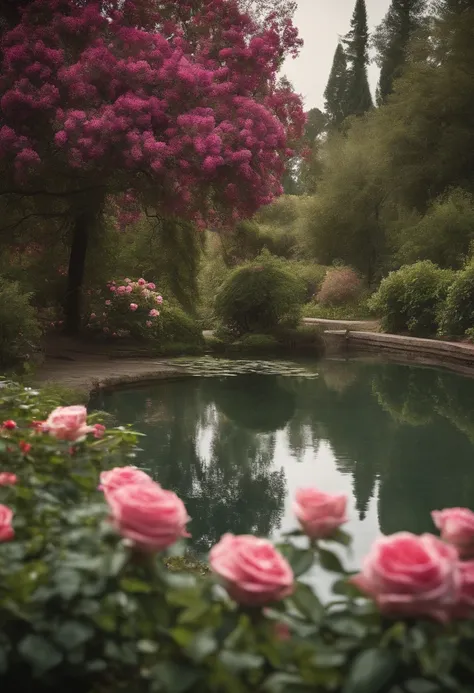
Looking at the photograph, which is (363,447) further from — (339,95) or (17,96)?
(339,95)

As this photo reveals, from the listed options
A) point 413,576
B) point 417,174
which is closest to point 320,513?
point 413,576

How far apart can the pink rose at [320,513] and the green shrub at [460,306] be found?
41.3 ft

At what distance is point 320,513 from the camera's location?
4.59 feet

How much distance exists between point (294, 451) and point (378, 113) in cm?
1970

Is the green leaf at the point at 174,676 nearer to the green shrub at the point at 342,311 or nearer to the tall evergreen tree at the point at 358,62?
the green shrub at the point at 342,311

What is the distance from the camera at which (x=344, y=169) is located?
24.5 metres

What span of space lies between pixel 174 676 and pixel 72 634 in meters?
0.21

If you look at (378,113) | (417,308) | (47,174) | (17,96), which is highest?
(378,113)

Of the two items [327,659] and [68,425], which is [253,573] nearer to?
[327,659]

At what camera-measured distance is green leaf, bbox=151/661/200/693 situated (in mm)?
1126

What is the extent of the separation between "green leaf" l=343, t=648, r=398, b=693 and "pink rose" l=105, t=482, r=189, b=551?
1.19ft

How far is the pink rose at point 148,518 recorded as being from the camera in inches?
49.8

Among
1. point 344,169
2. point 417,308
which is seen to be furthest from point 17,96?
point 344,169

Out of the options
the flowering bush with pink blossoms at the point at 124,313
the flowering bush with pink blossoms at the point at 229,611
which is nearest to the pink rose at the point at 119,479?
the flowering bush with pink blossoms at the point at 229,611
